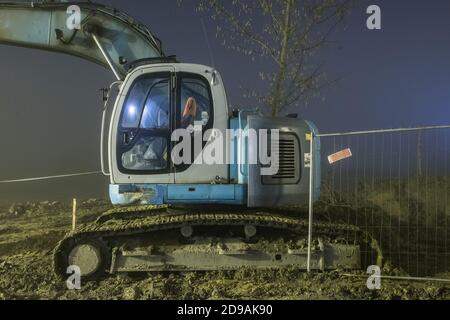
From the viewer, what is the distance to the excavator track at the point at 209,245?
20.7ft

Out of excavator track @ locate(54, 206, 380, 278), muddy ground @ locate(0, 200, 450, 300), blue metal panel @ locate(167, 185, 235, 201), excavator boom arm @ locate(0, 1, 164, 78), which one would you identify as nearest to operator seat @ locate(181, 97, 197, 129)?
blue metal panel @ locate(167, 185, 235, 201)

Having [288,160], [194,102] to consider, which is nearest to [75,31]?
[194,102]

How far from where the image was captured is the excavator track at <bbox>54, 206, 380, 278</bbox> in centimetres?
631

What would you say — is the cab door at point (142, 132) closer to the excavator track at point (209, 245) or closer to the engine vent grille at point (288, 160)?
the excavator track at point (209, 245)

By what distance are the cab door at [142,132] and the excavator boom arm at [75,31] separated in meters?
0.98

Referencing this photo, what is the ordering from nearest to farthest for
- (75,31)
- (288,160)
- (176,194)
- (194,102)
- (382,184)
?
1. (176,194)
2. (194,102)
3. (288,160)
4. (75,31)
5. (382,184)

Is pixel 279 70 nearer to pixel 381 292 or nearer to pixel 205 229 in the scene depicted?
pixel 205 229

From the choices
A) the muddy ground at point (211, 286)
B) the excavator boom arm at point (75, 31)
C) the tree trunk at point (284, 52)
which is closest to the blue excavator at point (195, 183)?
the muddy ground at point (211, 286)

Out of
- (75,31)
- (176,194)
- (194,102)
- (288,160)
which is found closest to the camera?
(176,194)

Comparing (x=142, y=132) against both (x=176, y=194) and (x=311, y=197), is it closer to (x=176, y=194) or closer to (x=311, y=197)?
(x=176, y=194)

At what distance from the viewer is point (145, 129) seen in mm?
6414

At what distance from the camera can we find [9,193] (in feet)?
46.9

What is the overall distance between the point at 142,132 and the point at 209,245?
160 cm

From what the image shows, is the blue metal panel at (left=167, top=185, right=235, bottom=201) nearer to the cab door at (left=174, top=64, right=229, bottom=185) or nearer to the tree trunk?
the cab door at (left=174, top=64, right=229, bottom=185)
